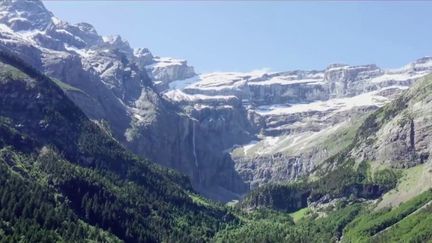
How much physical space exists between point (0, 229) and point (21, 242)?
33.3ft

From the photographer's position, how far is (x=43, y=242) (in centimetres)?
19962

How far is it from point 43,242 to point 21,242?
783 cm

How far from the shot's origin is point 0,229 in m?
199

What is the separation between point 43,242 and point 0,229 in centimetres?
1324

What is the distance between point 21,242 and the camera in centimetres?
19350
